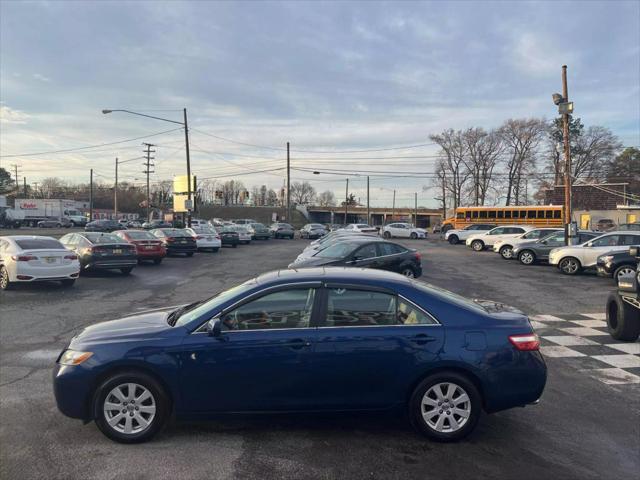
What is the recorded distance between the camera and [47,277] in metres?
12.7

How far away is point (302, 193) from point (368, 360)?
529 ft

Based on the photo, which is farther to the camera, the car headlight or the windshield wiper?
the windshield wiper

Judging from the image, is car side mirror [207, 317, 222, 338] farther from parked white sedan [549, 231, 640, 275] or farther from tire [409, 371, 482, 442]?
parked white sedan [549, 231, 640, 275]

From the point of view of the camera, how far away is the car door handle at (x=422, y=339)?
419 centimetres

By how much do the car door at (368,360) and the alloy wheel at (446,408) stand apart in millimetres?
223

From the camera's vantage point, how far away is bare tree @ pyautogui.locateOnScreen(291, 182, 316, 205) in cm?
16125

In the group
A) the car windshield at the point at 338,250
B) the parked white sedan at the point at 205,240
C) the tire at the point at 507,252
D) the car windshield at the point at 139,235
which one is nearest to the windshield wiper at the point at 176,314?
the car windshield at the point at 338,250

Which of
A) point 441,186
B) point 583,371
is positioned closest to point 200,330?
point 583,371

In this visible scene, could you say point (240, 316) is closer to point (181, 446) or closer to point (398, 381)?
point (181, 446)

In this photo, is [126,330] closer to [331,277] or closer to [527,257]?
[331,277]

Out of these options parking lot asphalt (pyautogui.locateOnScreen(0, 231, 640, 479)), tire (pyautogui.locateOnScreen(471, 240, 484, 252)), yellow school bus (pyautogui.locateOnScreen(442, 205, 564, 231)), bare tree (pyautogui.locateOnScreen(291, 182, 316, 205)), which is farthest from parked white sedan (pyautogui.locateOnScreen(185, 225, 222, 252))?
bare tree (pyautogui.locateOnScreen(291, 182, 316, 205))

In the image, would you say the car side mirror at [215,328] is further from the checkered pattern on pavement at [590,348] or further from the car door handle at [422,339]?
the checkered pattern on pavement at [590,348]

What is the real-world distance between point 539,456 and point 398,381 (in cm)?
129

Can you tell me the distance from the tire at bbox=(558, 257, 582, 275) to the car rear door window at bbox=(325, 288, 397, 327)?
16062 millimetres
